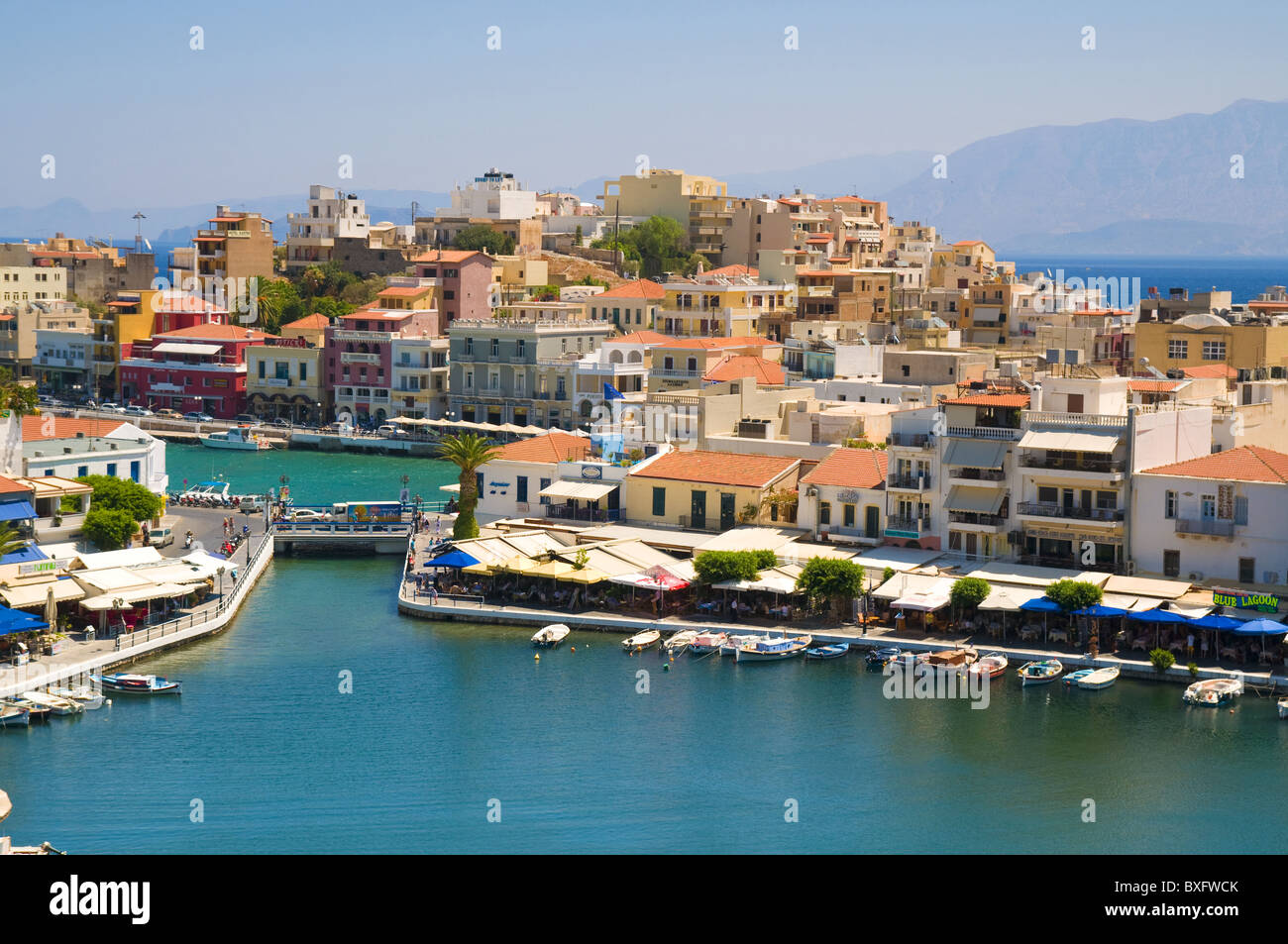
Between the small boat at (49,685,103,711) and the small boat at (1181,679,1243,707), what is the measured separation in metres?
20.0

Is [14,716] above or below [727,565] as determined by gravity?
below

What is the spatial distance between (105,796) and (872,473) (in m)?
21.7

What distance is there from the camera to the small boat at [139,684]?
33.8m

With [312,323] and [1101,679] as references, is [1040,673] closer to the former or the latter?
[1101,679]

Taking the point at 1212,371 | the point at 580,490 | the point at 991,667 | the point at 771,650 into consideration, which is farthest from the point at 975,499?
the point at 1212,371

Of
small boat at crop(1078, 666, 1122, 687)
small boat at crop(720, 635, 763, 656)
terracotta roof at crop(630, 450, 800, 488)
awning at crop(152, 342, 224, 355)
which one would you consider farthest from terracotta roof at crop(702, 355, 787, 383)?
awning at crop(152, 342, 224, 355)

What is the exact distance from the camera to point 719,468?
150 ft

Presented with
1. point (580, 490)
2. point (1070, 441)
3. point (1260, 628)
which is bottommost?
point (1260, 628)

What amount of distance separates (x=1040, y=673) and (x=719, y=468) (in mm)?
13296

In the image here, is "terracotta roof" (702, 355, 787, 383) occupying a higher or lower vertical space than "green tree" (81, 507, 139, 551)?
higher

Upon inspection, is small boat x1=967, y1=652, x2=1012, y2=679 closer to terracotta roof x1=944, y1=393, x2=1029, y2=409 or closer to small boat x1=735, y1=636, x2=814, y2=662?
small boat x1=735, y1=636, x2=814, y2=662

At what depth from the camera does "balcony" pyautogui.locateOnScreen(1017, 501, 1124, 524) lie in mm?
39156
